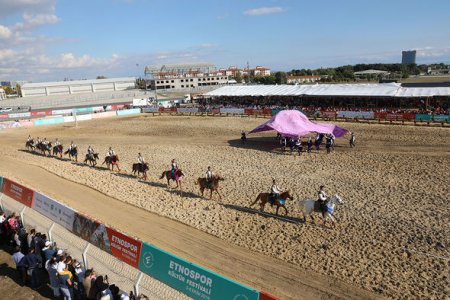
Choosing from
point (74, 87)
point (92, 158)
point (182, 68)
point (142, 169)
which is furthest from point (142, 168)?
point (182, 68)

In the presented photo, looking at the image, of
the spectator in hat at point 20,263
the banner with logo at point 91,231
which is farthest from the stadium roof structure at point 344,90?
the spectator in hat at point 20,263

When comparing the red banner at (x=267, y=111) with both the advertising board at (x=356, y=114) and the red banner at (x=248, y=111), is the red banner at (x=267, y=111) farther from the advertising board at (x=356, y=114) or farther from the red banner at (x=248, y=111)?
the advertising board at (x=356, y=114)

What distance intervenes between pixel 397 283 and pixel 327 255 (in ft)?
7.22

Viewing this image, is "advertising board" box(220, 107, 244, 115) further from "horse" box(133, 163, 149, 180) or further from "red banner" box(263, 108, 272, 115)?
"horse" box(133, 163, 149, 180)

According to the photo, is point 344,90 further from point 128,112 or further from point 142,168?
point 128,112

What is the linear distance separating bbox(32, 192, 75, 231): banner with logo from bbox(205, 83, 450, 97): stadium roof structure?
3625 centimetres

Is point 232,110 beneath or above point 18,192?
above

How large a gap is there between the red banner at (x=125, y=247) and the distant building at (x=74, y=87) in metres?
117

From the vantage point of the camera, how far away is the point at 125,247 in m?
9.41

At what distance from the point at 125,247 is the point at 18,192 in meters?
8.95

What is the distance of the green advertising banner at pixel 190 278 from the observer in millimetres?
6797

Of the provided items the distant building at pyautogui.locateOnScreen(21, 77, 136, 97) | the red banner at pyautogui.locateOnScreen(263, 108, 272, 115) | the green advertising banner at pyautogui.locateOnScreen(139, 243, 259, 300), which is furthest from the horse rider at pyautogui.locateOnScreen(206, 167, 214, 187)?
the distant building at pyautogui.locateOnScreen(21, 77, 136, 97)

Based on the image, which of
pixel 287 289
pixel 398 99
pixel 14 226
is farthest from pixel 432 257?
pixel 398 99

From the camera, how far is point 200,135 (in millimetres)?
34844
